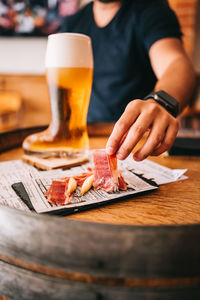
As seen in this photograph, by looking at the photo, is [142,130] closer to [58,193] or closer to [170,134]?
[170,134]

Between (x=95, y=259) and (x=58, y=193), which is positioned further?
(x=58, y=193)

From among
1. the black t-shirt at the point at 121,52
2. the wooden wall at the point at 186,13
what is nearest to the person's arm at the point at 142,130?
the black t-shirt at the point at 121,52

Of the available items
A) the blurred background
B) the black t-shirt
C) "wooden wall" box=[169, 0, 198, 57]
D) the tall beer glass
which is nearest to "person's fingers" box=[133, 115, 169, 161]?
the tall beer glass

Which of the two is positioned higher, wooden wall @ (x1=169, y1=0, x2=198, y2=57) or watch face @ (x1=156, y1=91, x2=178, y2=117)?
wooden wall @ (x1=169, y1=0, x2=198, y2=57)

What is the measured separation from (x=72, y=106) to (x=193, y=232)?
1.83ft

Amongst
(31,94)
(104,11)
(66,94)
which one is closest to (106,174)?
(66,94)

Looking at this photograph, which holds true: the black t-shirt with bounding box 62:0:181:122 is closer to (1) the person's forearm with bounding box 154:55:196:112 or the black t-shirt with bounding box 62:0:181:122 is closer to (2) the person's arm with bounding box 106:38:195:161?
(1) the person's forearm with bounding box 154:55:196:112

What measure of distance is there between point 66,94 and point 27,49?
6.88ft

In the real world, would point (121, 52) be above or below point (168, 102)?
above

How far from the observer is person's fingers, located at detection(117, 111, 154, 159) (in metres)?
0.47

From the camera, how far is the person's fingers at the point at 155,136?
0.48 metres

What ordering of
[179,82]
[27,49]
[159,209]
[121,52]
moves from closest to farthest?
[159,209] < [179,82] < [121,52] < [27,49]

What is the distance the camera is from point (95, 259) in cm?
28

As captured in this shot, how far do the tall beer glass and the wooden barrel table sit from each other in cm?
42
